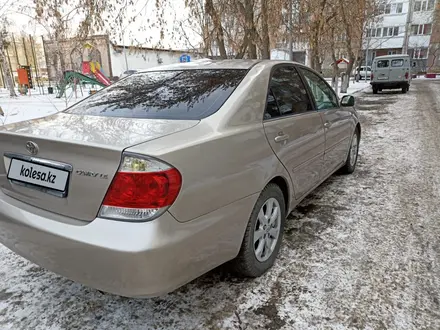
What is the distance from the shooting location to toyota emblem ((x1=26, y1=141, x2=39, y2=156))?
178 cm

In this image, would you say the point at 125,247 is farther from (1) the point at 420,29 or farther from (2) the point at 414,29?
(2) the point at 414,29

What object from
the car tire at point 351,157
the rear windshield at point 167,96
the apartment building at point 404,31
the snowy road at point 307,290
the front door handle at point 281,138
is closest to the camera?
the snowy road at point 307,290

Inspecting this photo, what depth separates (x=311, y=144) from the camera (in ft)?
9.76

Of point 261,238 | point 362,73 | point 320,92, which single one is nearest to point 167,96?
point 261,238

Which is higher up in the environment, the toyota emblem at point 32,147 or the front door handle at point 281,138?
the toyota emblem at point 32,147

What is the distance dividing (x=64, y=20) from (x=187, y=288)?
21.2ft

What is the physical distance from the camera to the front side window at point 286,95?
2523mm

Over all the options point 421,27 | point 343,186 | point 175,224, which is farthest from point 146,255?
point 421,27

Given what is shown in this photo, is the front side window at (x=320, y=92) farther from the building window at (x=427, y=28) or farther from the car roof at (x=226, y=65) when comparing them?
the building window at (x=427, y=28)

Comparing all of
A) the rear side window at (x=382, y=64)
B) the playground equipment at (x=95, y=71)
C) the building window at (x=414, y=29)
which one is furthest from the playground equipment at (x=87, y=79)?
the building window at (x=414, y=29)

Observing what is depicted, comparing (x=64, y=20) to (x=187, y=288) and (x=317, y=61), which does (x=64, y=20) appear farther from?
(x=317, y=61)

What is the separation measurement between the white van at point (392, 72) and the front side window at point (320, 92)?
52.9 ft

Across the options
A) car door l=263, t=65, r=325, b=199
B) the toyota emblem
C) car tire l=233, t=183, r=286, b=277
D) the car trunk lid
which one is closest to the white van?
car door l=263, t=65, r=325, b=199

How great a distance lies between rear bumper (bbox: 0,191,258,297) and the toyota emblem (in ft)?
1.05
